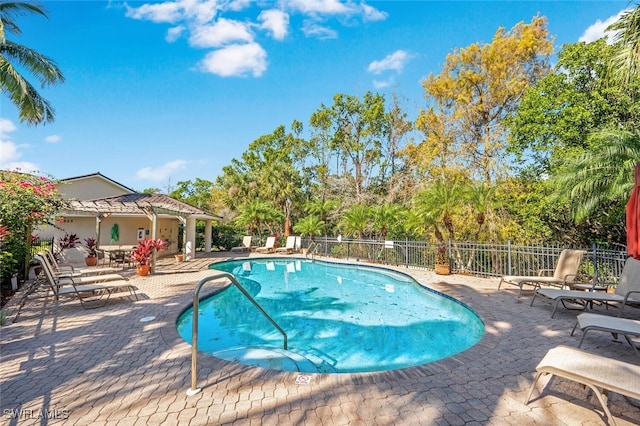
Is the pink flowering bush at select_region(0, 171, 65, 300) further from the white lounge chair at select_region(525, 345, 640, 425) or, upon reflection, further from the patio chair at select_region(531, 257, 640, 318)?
the patio chair at select_region(531, 257, 640, 318)

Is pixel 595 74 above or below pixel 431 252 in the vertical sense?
above

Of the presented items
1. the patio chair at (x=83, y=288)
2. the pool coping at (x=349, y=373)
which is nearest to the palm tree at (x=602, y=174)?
the pool coping at (x=349, y=373)

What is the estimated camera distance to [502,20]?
16.6 metres

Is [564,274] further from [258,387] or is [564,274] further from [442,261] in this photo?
[258,387]

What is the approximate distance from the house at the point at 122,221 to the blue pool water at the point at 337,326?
24.8ft

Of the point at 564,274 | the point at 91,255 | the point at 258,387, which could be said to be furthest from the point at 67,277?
the point at 564,274

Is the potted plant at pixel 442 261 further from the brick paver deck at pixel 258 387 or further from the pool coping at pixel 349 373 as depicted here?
the pool coping at pixel 349 373

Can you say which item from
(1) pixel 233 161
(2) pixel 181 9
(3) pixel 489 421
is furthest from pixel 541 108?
(1) pixel 233 161

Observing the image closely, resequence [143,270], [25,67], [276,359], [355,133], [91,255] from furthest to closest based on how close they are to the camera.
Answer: [355,133] < [91,255] < [143,270] < [25,67] < [276,359]

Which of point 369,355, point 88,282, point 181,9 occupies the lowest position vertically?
point 369,355

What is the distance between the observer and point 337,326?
707cm

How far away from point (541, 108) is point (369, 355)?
39.1 ft

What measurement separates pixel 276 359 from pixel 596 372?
408 cm

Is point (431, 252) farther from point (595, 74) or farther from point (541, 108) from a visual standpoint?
point (595, 74)
